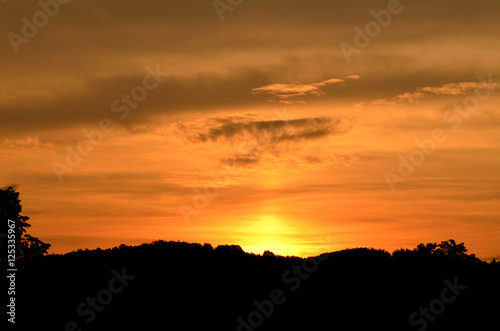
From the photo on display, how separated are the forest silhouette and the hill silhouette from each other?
0.19 ft

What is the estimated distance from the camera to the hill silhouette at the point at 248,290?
99.6 feet

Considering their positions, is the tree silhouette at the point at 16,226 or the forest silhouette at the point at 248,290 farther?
the tree silhouette at the point at 16,226

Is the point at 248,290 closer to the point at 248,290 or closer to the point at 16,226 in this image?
the point at 248,290

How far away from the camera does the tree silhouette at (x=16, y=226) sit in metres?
45.9

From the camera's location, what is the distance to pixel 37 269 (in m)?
37.2

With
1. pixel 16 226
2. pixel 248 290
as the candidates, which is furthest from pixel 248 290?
pixel 16 226

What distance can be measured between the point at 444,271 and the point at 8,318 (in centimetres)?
2504

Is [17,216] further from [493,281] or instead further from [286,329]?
[493,281]

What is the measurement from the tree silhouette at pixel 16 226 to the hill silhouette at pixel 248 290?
23.4ft

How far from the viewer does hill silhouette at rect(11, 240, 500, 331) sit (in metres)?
30.4

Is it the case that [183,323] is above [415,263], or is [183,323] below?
below

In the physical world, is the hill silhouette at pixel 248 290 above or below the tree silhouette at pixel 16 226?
below

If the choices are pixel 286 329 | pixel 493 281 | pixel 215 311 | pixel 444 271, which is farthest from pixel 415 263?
pixel 215 311

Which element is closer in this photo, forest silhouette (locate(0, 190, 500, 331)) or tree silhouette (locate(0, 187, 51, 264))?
forest silhouette (locate(0, 190, 500, 331))
